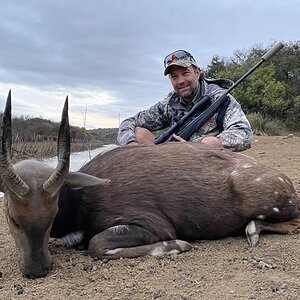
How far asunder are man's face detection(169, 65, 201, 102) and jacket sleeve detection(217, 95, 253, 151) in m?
0.57

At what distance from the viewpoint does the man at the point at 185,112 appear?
564 cm

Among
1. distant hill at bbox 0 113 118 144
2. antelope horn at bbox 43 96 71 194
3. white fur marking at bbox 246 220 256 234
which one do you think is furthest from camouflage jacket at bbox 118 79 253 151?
distant hill at bbox 0 113 118 144

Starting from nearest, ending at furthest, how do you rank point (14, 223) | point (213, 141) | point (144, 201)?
point (14, 223) < point (144, 201) < point (213, 141)

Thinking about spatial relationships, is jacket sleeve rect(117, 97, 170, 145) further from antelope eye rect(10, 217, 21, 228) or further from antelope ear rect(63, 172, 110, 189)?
antelope eye rect(10, 217, 21, 228)

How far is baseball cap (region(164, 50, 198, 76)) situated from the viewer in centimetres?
613

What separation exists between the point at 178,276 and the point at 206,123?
2936 mm

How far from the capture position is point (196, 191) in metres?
4.28

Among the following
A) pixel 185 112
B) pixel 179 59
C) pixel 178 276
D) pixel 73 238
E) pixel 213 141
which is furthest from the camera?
pixel 185 112

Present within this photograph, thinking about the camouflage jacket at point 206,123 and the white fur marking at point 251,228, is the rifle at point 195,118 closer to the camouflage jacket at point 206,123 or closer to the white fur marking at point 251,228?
the camouflage jacket at point 206,123

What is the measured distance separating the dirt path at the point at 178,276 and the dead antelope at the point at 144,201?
0.48ft

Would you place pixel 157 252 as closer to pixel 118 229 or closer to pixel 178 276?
pixel 118 229

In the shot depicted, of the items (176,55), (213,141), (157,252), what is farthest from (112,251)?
(176,55)

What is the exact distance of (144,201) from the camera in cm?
416

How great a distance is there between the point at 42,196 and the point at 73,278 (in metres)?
0.63
